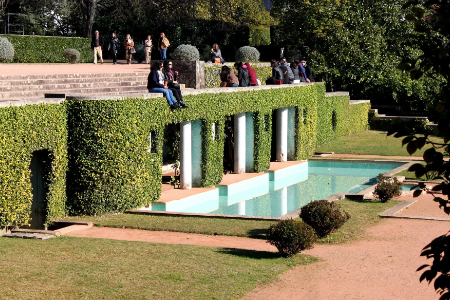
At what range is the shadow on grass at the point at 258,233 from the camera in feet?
46.1

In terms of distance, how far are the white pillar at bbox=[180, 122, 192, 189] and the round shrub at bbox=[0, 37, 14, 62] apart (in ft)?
35.8

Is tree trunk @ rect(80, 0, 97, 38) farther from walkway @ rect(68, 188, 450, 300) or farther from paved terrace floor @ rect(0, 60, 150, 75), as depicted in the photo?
walkway @ rect(68, 188, 450, 300)

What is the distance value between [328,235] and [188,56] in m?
14.0

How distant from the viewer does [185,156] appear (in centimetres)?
1997

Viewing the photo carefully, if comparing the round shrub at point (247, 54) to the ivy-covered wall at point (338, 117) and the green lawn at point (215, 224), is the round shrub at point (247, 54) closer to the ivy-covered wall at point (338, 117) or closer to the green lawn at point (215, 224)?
the ivy-covered wall at point (338, 117)

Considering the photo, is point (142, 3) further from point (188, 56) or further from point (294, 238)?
point (294, 238)

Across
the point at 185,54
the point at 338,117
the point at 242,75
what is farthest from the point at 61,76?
the point at 338,117

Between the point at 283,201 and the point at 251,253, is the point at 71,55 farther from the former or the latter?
the point at 251,253

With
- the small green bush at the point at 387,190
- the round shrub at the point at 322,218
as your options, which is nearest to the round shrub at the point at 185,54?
the small green bush at the point at 387,190

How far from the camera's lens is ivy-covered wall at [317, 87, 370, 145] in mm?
31709

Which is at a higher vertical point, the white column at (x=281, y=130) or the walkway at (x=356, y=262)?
the white column at (x=281, y=130)

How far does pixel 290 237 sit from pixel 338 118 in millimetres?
22949

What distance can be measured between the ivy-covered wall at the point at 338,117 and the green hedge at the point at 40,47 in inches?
452

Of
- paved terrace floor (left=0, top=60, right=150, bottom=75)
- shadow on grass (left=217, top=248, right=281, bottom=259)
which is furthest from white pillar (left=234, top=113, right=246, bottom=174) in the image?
shadow on grass (left=217, top=248, right=281, bottom=259)
